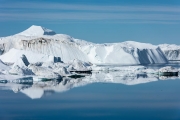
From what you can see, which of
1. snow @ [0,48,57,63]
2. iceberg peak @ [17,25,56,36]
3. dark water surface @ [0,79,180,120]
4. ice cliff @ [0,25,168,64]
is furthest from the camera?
iceberg peak @ [17,25,56,36]

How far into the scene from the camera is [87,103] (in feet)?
30.4

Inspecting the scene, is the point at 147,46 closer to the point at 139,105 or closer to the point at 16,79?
the point at 16,79

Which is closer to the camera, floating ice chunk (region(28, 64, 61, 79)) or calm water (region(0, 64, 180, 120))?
calm water (region(0, 64, 180, 120))

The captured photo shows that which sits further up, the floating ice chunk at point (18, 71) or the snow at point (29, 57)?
the snow at point (29, 57)

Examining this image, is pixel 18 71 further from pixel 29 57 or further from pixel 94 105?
pixel 29 57

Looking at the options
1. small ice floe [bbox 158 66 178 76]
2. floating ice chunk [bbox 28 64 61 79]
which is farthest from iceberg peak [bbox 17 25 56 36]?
floating ice chunk [bbox 28 64 61 79]

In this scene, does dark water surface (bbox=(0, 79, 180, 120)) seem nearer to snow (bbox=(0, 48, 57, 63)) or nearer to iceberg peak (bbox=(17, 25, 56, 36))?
snow (bbox=(0, 48, 57, 63))

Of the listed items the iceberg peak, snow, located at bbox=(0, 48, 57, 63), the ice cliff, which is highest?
the iceberg peak

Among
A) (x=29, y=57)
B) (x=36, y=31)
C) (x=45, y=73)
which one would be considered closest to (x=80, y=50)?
(x=29, y=57)

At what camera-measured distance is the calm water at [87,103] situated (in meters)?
7.68

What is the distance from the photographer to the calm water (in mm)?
7676

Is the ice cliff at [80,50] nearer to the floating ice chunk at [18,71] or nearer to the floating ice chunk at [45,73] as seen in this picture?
the floating ice chunk at [45,73]

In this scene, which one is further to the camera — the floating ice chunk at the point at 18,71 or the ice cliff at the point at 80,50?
the ice cliff at the point at 80,50

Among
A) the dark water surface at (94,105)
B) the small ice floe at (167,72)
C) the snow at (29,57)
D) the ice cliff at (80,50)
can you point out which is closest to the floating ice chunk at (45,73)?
the dark water surface at (94,105)
